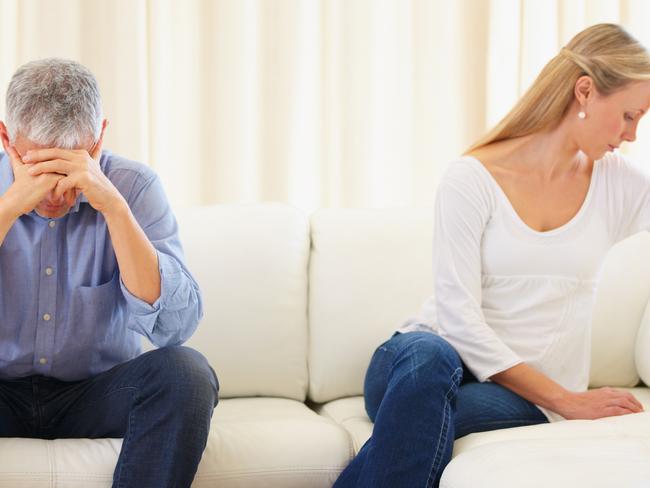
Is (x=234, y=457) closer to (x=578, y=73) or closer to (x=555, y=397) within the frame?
(x=555, y=397)

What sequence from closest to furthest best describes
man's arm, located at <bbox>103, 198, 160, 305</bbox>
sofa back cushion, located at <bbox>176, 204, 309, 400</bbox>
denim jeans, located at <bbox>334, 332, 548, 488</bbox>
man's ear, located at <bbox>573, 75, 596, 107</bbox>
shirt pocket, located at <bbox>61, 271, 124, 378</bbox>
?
denim jeans, located at <bbox>334, 332, 548, 488</bbox> → man's arm, located at <bbox>103, 198, 160, 305</bbox> → shirt pocket, located at <bbox>61, 271, 124, 378</bbox> → man's ear, located at <bbox>573, 75, 596, 107</bbox> → sofa back cushion, located at <bbox>176, 204, 309, 400</bbox>

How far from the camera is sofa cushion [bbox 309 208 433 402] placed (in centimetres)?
220

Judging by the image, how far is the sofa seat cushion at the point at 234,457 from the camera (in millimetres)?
1583

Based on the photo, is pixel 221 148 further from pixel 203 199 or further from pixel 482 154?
pixel 482 154

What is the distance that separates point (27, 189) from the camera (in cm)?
165

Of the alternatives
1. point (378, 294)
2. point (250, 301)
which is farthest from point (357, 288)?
point (250, 301)

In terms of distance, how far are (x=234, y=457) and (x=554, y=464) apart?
0.58 metres

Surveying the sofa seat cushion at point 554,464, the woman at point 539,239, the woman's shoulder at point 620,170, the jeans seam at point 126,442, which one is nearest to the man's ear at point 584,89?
the woman at point 539,239

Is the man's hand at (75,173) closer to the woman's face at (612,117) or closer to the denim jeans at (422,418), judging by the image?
the denim jeans at (422,418)

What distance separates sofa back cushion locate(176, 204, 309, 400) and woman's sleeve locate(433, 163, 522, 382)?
1.50ft

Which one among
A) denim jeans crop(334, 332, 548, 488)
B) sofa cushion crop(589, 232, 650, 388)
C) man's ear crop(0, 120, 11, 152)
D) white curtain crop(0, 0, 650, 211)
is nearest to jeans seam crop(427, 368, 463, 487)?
denim jeans crop(334, 332, 548, 488)

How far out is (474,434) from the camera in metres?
1.72

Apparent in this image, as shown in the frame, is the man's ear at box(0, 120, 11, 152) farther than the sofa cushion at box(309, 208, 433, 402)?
No

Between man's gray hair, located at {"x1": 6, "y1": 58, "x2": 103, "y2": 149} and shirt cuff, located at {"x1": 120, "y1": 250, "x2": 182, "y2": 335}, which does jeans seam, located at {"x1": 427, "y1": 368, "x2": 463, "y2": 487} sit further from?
man's gray hair, located at {"x1": 6, "y1": 58, "x2": 103, "y2": 149}
